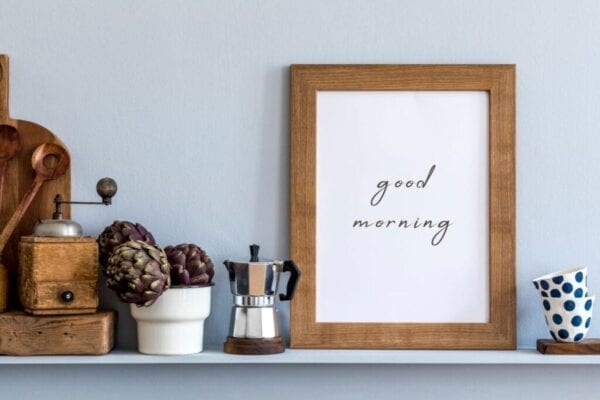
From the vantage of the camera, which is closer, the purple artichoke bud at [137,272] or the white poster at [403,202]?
the purple artichoke bud at [137,272]

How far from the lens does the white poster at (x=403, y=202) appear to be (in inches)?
Result: 54.5

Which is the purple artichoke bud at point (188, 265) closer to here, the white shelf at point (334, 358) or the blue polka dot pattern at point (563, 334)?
the white shelf at point (334, 358)

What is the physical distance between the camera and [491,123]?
4.54 feet

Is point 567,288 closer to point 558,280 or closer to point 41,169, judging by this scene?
point 558,280

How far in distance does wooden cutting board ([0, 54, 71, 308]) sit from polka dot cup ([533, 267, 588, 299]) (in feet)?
2.60

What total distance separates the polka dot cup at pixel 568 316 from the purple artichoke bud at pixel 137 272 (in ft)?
2.00

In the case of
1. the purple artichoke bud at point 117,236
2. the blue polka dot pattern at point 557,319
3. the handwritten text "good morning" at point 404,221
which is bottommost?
the blue polka dot pattern at point 557,319

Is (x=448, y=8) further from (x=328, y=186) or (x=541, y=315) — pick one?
(x=541, y=315)

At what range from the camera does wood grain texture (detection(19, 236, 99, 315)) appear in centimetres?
127

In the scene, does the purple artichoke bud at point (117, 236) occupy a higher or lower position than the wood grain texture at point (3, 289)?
higher

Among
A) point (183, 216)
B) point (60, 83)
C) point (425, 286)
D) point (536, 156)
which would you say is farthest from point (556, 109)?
point (60, 83)

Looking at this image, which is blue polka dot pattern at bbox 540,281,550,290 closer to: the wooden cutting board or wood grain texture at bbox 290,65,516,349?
wood grain texture at bbox 290,65,516,349

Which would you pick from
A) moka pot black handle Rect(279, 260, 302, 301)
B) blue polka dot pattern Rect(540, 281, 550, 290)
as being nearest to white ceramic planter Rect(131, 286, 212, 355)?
moka pot black handle Rect(279, 260, 302, 301)

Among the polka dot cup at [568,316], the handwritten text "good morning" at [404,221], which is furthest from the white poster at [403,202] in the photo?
the polka dot cup at [568,316]
